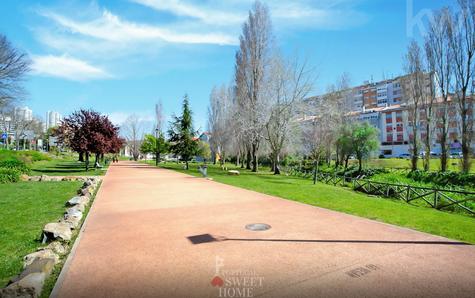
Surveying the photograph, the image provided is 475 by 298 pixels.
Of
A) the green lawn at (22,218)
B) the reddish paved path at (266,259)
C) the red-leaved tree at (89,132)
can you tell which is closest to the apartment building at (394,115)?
the red-leaved tree at (89,132)

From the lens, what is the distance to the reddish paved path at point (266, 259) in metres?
3.57

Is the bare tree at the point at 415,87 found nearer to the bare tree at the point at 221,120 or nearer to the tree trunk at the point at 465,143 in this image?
the tree trunk at the point at 465,143

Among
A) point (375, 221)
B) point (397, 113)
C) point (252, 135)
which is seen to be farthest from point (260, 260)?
point (397, 113)

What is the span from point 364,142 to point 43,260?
98.2ft

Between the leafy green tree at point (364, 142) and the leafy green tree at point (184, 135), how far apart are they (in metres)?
17.9

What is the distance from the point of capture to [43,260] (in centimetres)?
411

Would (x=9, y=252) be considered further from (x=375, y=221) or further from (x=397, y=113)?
(x=397, y=113)

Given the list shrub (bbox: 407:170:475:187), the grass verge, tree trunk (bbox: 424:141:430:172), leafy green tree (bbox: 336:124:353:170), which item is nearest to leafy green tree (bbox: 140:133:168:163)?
leafy green tree (bbox: 336:124:353:170)

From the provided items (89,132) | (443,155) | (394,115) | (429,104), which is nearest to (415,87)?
(429,104)

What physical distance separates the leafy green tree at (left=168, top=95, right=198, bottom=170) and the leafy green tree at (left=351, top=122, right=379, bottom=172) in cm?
1785

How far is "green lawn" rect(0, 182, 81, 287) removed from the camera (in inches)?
177

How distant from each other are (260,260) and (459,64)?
26877 mm

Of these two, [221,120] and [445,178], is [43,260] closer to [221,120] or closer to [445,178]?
[445,178]

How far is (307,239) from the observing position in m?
5.58
